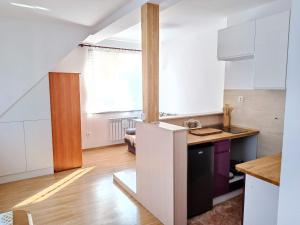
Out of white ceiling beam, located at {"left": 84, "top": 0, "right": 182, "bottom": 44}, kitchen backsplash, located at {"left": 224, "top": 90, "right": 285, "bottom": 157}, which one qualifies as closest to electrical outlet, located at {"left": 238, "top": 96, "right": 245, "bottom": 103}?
kitchen backsplash, located at {"left": 224, "top": 90, "right": 285, "bottom": 157}

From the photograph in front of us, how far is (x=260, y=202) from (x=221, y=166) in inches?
42.0

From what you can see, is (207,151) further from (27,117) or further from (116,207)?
(27,117)

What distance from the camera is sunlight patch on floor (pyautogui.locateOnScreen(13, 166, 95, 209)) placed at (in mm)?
2648

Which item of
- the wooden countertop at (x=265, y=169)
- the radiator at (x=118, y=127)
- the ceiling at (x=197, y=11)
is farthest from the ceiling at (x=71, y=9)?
the radiator at (x=118, y=127)

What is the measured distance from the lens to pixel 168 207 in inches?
82.1

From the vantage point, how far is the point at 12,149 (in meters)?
3.15

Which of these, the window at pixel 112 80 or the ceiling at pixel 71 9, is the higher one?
the ceiling at pixel 71 9

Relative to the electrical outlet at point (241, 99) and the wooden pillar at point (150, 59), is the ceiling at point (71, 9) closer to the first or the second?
the wooden pillar at point (150, 59)

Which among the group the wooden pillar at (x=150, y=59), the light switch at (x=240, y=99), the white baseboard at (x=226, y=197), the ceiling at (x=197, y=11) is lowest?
the white baseboard at (x=226, y=197)

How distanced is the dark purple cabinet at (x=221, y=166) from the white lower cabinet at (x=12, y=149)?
2.78 meters

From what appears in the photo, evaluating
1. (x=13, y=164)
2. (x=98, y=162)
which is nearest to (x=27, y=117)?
(x=13, y=164)

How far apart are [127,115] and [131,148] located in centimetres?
99

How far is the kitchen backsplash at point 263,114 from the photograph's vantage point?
2.65m

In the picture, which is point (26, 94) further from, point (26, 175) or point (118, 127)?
point (118, 127)
